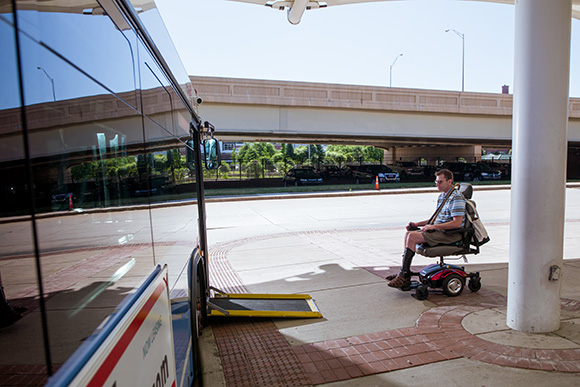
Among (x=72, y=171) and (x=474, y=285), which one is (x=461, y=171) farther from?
(x=72, y=171)

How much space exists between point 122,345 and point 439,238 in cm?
482

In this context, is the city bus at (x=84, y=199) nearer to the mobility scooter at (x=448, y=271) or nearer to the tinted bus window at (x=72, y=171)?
the tinted bus window at (x=72, y=171)

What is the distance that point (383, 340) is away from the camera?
4398mm

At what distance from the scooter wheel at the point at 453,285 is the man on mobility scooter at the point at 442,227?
0.45m

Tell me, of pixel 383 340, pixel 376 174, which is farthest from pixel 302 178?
pixel 383 340

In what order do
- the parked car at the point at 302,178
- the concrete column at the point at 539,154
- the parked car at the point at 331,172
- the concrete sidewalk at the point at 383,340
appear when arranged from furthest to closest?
the parked car at the point at 331,172 < the parked car at the point at 302,178 < the concrete column at the point at 539,154 < the concrete sidewalk at the point at 383,340

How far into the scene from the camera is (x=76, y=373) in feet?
3.79

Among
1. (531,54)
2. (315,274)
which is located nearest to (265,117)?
(315,274)

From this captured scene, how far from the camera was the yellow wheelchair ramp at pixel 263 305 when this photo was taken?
5133 mm

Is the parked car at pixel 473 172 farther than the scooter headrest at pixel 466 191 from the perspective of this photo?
Yes

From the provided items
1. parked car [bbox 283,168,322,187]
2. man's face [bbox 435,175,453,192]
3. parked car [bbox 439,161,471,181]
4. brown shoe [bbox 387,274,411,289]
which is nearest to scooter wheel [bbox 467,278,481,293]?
brown shoe [bbox 387,274,411,289]

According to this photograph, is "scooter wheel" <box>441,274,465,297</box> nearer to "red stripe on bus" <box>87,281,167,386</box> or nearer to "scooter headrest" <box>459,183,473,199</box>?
"scooter headrest" <box>459,183,473,199</box>

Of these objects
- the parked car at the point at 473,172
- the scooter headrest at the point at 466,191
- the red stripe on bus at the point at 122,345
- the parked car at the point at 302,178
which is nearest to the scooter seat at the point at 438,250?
the scooter headrest at the point at 466,191

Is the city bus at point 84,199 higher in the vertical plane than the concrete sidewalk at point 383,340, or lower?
higher
